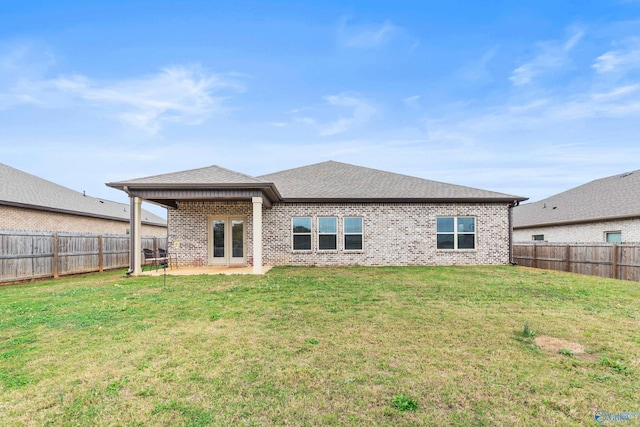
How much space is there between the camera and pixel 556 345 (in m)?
4.42

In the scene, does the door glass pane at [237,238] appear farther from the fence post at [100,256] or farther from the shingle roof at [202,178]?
the fence post at [100,256]

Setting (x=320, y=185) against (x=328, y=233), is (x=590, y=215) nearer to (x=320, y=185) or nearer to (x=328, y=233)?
(x=328, y=233)

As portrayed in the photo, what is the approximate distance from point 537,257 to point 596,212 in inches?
157

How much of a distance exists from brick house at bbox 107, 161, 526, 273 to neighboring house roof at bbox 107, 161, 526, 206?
89mm

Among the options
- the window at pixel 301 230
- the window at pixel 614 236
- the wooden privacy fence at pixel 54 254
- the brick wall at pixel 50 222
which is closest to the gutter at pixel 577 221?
the window at pixel 614 236

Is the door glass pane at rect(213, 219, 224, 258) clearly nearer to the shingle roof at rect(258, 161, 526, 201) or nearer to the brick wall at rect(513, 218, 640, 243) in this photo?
the shingle roof at rect(258, 161, 526, 201)

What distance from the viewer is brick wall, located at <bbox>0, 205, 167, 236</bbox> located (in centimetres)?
1366

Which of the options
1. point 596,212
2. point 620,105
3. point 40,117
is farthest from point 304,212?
point 620,105

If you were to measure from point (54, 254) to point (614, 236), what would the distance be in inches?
940

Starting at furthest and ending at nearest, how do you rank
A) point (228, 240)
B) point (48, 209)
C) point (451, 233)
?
point (48, 209) < point (451, 233) < point (228, 240)

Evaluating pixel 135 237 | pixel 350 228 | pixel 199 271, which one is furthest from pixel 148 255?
pixel 350 228

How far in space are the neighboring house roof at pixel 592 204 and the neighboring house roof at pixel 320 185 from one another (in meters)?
4.43

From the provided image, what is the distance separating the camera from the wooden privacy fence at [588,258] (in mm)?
11532

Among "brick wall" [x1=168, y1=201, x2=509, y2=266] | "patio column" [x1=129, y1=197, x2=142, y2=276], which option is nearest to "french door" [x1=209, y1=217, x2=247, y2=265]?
"brick wall" [x1=168, y1=201, x2=509, y2=266]
